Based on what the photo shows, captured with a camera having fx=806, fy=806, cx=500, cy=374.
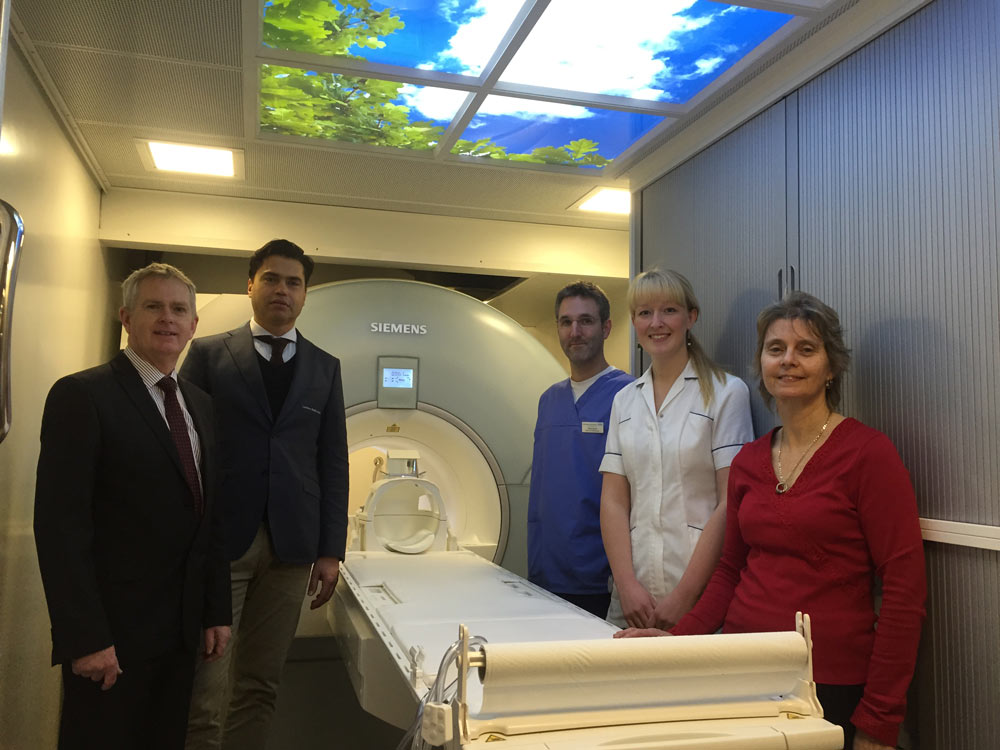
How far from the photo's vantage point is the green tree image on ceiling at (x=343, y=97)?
189 centimetres

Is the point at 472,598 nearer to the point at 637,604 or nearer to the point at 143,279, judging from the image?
the point at 637,604

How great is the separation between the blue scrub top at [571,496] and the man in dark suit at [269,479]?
0.56m

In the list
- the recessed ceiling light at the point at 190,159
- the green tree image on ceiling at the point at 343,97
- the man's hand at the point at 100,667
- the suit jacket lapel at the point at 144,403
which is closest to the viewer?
the man's hand at the point at 100,667

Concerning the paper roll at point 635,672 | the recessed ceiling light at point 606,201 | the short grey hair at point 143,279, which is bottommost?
the paper roll at point 635,672

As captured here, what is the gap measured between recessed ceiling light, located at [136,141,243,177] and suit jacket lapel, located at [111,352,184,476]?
4.52 feet

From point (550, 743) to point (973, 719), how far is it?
909 millimetres

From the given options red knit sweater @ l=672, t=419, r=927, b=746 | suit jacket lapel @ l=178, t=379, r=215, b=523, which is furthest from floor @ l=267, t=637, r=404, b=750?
red knit sweater @ l=672, t=419, r=927, b=746

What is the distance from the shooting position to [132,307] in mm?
1721

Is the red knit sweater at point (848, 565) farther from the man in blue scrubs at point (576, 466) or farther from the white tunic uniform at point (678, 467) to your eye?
the man in blue scrubs at point (576, 466)

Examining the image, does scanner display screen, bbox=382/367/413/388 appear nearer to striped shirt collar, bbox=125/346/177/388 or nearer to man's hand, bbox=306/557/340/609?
man's hand, bbox=306/557/340/609

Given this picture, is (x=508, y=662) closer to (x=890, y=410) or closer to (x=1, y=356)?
(x=1, y=356)

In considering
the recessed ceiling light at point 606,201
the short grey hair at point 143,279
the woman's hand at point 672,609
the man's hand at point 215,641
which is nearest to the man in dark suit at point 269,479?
the man's hand at point 215,641

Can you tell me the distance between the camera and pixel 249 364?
206 centimetres

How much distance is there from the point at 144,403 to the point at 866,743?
1457mm
